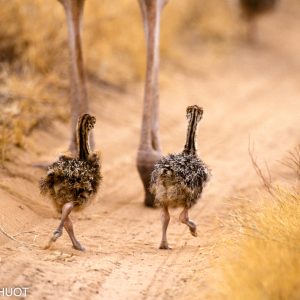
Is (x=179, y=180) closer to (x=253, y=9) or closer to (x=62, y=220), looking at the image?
(x=62, y=220)

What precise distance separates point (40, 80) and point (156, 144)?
325 centimetres

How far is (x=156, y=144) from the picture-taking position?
851cm

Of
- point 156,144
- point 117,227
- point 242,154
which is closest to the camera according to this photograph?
point 117,227

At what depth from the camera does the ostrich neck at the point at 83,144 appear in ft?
22.5

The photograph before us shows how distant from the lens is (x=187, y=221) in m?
6.94

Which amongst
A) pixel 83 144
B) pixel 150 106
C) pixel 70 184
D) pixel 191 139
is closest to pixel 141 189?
pixel 150 106

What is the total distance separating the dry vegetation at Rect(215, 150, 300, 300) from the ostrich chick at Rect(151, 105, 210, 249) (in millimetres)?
389

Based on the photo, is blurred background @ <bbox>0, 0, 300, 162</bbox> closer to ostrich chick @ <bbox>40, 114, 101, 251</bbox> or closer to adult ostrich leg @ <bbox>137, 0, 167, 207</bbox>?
adult ostrich leg @ <bbox>137, 0, 167, 207</bbox>

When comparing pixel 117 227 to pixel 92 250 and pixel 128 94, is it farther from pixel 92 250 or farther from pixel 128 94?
pixel 128 94

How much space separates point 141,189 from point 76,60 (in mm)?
1518

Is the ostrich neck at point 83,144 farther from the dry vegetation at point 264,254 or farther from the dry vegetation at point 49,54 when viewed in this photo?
the dry vegetation at point 49,54

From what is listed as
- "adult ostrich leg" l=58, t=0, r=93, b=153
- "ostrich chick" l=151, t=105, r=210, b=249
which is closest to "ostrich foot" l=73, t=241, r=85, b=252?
"ostrich chick" l=151, t=105, r=210, b=249

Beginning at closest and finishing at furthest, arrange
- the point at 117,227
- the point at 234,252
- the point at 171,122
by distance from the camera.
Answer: the point at 234,252 < the point at 117,227 < the point at 171,122

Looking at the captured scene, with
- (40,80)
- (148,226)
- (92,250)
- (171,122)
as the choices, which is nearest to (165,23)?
(171,122)
